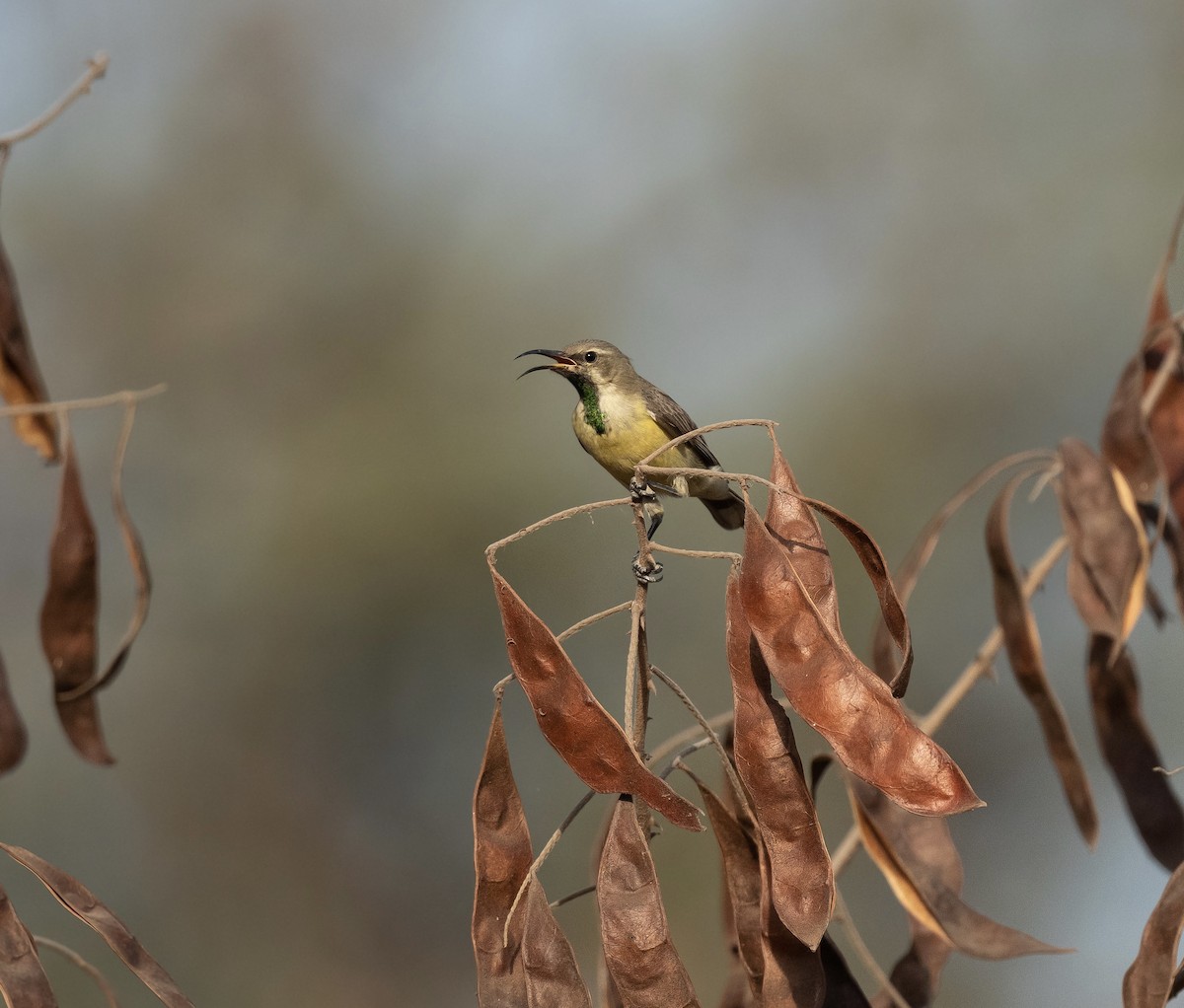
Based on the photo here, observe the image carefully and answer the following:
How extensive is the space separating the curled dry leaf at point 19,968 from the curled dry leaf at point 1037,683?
2.07 meters

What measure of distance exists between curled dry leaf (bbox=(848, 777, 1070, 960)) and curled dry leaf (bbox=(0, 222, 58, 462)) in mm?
2041

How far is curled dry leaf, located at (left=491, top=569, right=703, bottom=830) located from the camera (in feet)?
6.51

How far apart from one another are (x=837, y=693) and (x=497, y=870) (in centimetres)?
63

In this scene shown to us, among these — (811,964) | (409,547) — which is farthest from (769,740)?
(409,547)

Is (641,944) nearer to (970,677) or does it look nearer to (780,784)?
(780,784)

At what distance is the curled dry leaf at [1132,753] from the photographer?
9.76 ft

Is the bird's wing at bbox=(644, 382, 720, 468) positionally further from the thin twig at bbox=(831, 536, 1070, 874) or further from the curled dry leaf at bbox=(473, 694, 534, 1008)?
the curled dry leaf at bbox=(473, 694, 534, 1008)

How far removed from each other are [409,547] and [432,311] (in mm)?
2225

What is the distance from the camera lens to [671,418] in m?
5.41

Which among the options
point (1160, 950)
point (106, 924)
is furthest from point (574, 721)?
point (1160, 950)

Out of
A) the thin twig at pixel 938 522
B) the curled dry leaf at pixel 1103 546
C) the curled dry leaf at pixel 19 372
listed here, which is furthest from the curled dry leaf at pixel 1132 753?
the curled dry leaf at pixel 19 372

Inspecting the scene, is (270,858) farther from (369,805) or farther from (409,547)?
(409,547)

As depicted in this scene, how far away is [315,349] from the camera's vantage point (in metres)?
10.5

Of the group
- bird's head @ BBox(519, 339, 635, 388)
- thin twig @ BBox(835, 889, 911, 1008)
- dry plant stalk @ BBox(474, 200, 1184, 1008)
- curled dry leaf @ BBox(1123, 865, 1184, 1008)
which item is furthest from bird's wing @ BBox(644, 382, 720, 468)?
curled dry leaf @ BBox(1123, 865, 1184, 1008)
